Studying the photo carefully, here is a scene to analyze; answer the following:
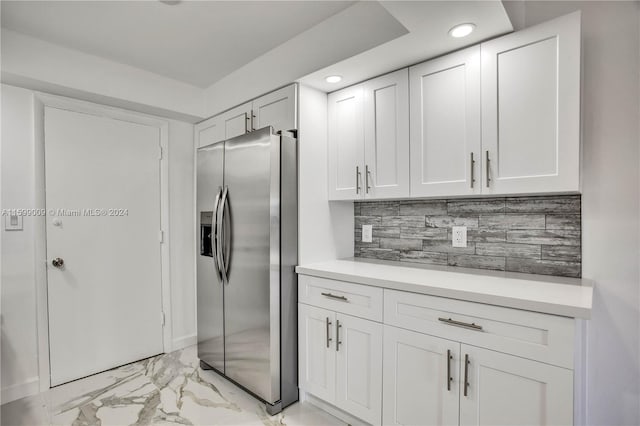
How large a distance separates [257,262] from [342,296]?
1.95 ft

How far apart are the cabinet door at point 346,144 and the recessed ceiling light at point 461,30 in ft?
2.23

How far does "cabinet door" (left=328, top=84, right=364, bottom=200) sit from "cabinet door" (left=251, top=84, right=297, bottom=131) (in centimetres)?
28

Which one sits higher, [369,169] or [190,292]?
[369,169]

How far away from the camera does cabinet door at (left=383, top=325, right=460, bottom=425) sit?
148cm

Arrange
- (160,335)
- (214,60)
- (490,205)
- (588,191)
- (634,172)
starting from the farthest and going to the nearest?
1. (160,335)
2. (214,60)
3. (490,205)
4. (588,191)
5. (634,172)

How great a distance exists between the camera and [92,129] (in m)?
2.70

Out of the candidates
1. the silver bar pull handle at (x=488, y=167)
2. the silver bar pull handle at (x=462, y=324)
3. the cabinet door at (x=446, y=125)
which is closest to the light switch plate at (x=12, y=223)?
the cabinet door at (x=446, y=125)

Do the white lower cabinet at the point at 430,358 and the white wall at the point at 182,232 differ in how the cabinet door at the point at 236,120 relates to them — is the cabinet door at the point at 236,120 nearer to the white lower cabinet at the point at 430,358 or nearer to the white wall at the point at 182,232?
the white wall at the point at 182,232

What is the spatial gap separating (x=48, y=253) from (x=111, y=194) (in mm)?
625

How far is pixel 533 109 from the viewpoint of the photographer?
1.52 meters

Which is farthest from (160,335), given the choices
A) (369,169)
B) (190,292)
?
(369,169)

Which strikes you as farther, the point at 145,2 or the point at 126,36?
the point at 126,36

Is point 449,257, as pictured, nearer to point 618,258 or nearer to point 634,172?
point 618,258

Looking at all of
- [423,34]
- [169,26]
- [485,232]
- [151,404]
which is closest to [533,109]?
[423,34]
